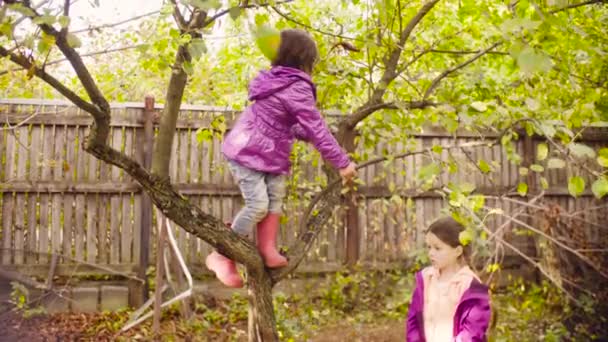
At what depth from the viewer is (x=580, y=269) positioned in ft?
18.2

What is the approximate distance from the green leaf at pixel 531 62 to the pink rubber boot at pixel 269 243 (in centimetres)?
159

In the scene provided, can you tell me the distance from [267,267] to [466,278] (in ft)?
2.85

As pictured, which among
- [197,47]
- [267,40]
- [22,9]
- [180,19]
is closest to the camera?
[267,40]

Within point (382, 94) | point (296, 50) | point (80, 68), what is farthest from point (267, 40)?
point (382, 94)

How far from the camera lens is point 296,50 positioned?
253cm

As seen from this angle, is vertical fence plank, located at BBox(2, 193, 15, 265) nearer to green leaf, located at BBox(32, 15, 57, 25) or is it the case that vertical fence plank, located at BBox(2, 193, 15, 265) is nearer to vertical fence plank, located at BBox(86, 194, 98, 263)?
vertical fence plank, located at BBox(86, 194, 98, 263)

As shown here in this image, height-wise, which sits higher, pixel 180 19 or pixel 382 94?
pixel 180 19

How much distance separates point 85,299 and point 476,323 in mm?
3931

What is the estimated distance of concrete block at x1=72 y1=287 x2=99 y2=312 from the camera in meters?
5.17

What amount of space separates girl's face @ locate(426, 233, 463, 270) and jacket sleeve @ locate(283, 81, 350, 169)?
53cm

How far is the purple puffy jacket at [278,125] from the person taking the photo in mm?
2445

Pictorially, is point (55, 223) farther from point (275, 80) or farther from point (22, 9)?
point (22, 9)

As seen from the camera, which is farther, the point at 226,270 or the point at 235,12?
the point at 226,270

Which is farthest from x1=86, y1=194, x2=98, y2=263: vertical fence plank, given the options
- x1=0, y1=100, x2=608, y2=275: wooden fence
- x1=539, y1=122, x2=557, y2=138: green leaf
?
x1=539, y1=122, x2=557, y2=138: green leaf
